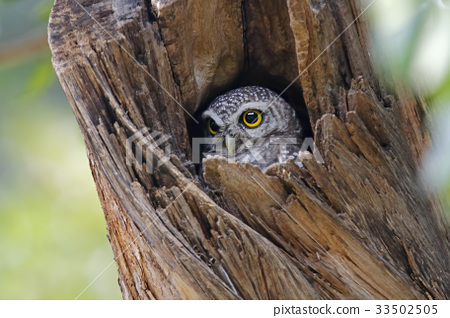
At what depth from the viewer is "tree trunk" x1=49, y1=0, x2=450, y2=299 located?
6.60ft

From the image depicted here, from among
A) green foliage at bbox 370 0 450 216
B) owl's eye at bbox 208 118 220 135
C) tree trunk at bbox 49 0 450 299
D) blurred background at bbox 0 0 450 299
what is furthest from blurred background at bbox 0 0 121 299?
green foliage at bbox 370 0 450 216

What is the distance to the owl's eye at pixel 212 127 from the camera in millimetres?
3584

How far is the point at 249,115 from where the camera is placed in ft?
11.7

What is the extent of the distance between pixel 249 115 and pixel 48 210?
199cm

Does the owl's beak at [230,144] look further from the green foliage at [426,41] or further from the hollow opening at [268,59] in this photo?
the green foliage at [426,41]

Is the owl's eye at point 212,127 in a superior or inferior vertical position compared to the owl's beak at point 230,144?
superior

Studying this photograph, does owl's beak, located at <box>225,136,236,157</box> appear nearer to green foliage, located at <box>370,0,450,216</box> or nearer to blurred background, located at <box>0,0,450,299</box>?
blurred background, located at <box>0,0,450,299</box>

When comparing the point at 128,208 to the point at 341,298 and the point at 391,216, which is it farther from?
the point at 391,216

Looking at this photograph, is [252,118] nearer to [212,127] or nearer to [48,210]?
[212,127]

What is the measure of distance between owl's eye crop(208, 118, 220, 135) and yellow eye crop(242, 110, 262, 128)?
0.60 feet

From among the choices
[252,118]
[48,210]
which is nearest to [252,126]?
[252,118]

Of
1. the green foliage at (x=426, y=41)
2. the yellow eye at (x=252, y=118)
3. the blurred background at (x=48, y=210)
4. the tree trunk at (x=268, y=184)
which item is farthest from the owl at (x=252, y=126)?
the green foliage at (x=426, y=41)

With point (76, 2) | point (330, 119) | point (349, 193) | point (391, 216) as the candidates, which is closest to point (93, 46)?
point (76, 2)
